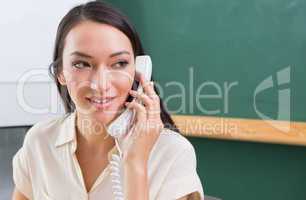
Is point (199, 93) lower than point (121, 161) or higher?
higher

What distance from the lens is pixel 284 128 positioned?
1643 mm

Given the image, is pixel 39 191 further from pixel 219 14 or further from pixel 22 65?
pixel 219 14

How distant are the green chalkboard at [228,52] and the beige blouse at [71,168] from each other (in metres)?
0.74

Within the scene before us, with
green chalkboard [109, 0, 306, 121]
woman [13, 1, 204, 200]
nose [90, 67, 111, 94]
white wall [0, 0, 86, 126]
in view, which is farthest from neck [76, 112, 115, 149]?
green chalkboard [109, 0, 306, 121]

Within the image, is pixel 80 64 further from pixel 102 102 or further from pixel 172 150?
pixel 172 150

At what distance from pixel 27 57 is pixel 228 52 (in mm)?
794

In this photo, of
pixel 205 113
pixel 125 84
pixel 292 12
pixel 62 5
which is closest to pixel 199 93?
pixel 205 113

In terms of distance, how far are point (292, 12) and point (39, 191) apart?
3.67ft

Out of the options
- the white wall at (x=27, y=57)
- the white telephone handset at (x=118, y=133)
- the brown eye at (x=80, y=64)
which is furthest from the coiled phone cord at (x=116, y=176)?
the white wall at (x=27, y=57)

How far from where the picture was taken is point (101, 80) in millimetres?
959

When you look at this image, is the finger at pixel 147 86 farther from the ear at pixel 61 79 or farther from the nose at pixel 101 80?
the ear at pixel 61 79

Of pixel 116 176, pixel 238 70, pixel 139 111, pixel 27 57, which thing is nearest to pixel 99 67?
pixel 139 111

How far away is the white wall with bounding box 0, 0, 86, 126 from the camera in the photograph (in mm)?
1523

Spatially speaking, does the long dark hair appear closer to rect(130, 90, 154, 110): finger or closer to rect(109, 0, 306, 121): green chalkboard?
rect(130, 90, 154, 110): finger
